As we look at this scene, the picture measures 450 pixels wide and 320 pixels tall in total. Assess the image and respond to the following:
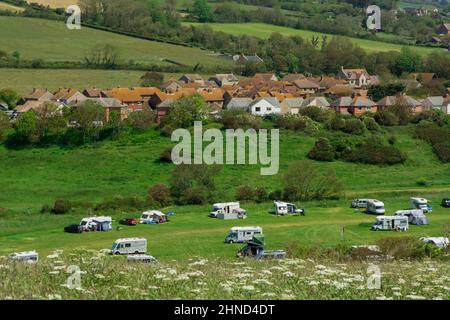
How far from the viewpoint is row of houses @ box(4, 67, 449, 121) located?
60.0 metres

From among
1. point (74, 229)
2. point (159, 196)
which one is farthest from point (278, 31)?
point (74, 229)

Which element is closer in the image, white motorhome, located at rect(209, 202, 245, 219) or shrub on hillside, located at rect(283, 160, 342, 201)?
white motorhome, located at rect(209, 202, 245, 219)

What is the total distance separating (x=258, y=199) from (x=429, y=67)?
52.1m

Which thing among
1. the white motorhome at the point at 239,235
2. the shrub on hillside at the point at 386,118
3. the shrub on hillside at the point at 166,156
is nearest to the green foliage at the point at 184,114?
the shrub on hillside at the point at 166,156

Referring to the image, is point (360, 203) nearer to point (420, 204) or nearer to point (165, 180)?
point (420, 204)

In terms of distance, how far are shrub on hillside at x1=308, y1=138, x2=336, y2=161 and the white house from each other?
38.1 ft

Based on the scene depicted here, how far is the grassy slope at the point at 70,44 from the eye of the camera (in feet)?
275

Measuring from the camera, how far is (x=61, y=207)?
35.9m

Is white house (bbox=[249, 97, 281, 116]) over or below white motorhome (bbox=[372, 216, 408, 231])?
below

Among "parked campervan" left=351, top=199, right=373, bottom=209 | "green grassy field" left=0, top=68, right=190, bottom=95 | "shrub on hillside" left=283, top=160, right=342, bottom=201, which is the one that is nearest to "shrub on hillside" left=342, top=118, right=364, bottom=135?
"shrub on hillside" left=283, top=160, right=342, bottom=201

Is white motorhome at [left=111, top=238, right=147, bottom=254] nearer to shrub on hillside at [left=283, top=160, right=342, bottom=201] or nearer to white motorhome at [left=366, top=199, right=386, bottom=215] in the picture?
white motorhome at [left=366, top=199, right=386, bottom=215]

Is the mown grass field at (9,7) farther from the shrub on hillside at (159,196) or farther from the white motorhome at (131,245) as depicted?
the white motorhome at (131,245)

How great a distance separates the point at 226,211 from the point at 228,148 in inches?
560
